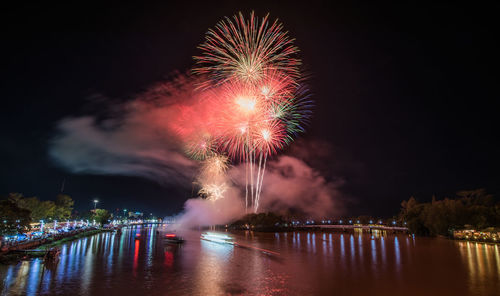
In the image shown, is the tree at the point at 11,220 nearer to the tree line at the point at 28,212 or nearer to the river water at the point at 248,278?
the tree line at the point at 28,212

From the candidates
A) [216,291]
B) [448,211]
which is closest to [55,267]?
[216,291]

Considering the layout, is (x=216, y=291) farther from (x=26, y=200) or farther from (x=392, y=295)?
(x=26, y=200)

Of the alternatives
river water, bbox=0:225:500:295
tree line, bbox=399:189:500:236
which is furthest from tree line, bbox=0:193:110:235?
tree line, bbox=399:189:500:236

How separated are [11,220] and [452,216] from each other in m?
81.4

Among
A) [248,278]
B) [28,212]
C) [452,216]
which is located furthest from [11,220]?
[452,216]

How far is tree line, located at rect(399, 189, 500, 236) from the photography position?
60000 mm

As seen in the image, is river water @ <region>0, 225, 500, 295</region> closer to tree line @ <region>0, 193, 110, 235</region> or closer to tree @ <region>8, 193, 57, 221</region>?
tree line @ <region>0, 193, 110, 235</region>

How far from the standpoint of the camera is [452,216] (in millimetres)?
63406

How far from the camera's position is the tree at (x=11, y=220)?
115 feet

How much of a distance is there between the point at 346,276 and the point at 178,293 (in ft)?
43.8

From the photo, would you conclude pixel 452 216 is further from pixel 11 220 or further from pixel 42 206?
pixel 42 206

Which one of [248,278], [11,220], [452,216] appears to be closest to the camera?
[248,278]

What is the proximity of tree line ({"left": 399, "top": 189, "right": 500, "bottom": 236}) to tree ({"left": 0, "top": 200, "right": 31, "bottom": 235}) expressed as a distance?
80.1 m

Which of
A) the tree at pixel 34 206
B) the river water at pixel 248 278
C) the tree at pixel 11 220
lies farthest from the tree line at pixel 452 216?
the tree at pixel 34 206
